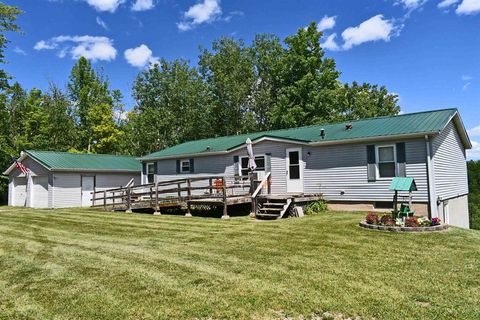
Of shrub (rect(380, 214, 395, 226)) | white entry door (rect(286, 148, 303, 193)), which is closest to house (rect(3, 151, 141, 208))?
white entry door (rect(286, 148, 303, 193))

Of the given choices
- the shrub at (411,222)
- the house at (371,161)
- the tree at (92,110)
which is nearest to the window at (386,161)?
the house at (371,161)

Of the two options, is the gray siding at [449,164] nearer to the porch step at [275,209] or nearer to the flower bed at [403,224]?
the flower bed at [403,224]

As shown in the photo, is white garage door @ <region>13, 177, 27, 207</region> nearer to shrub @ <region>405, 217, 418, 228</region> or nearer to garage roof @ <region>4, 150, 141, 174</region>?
garage roof @ <region>4, 150, 141, 174</region>

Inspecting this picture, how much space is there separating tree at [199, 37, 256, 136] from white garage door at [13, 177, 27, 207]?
1770cm

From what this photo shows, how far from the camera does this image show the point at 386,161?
1397 centimetres

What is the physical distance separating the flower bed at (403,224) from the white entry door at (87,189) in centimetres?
1968

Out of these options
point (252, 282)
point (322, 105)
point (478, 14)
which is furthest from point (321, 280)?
point (322, 105)

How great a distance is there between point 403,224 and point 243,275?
19.3 feet

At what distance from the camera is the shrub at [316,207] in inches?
572

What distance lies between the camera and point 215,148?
1984 centimetres

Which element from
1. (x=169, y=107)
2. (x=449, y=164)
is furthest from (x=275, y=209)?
(x=169, y=107)

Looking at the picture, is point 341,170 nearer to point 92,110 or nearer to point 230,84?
point 230,84

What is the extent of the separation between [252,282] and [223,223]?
22.9 ft

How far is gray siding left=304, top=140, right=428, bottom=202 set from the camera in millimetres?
13148
